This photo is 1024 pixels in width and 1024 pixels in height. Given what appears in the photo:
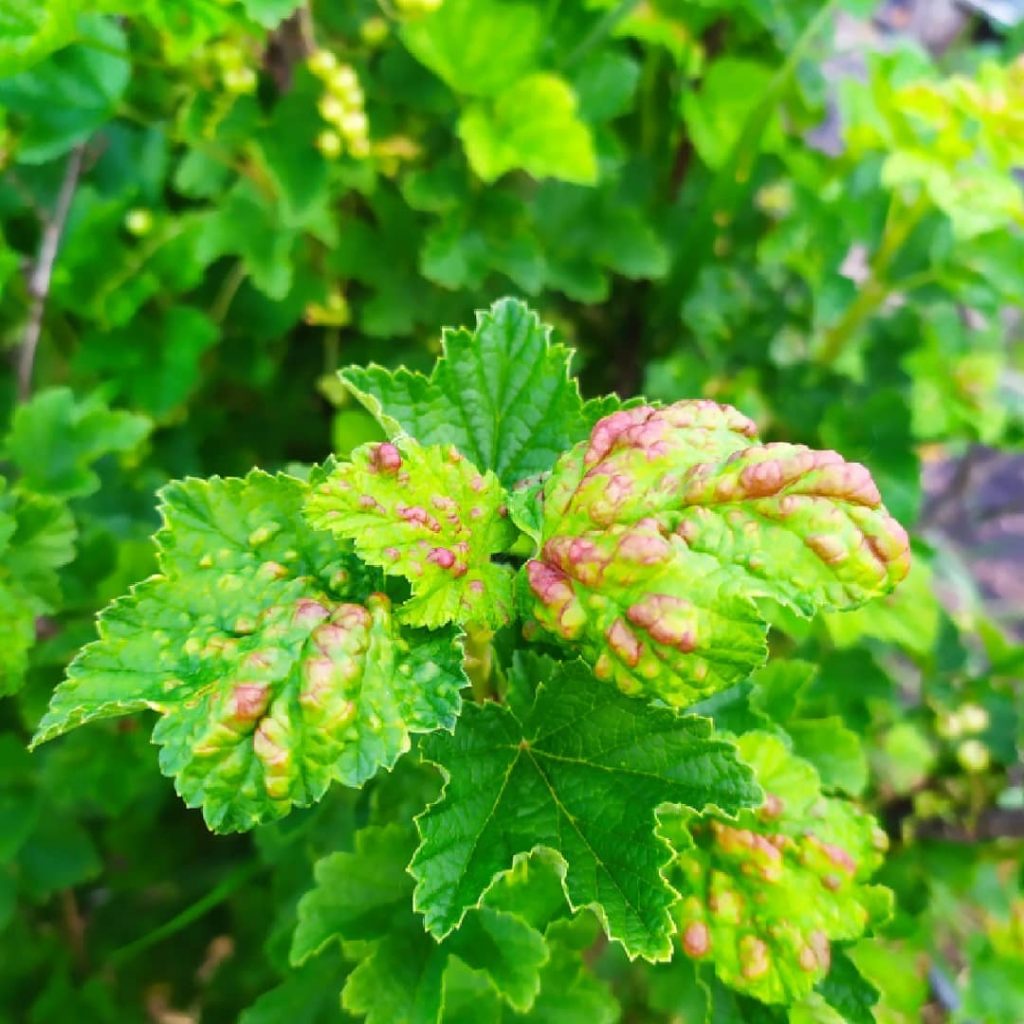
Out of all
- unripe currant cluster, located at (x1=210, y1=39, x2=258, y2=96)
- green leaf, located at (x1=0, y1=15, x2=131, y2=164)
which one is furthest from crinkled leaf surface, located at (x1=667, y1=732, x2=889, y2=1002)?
green leaf, located at (x1=0, y1=15, x2=131, y2=164)

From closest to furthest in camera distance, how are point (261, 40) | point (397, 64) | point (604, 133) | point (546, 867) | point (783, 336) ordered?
point (546, 867) → point (261, 40) → point (397, 64) → point (604, 133) → point (783, 336)

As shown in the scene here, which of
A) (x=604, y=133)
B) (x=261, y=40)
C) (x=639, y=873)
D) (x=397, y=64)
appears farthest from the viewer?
(x=604, y=133)

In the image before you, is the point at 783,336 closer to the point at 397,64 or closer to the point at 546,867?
the point at 397,64

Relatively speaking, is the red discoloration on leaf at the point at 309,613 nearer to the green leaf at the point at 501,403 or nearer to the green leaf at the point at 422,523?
the green leaf at the point at 422,523

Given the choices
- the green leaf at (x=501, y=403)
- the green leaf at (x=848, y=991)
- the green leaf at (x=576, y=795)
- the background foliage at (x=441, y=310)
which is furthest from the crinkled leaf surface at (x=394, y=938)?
the green leaf at (x=501, y=403)

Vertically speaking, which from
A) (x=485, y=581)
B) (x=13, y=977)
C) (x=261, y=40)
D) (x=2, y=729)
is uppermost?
(x=261, y=40)

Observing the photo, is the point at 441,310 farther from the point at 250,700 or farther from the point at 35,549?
the point at 250,700

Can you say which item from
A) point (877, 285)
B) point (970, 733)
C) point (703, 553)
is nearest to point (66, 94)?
point (703, 553)

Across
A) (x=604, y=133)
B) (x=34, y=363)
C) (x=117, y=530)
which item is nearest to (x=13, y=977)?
(x=117, y=530)
